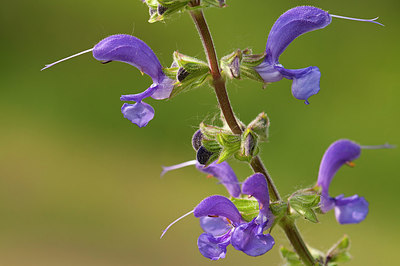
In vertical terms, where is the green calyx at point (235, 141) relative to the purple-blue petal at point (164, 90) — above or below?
below

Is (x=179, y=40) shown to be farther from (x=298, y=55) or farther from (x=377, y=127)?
(x=377, y=127)

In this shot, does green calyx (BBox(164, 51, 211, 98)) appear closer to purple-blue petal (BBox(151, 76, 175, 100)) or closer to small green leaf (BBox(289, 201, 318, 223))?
purple-blue petal (BBox(151, 76, 175, 100))

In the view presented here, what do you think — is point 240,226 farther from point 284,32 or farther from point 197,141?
point 284,32

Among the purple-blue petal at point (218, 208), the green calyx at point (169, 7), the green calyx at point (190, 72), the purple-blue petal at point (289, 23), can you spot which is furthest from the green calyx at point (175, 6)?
the purple-blue petal at point (218, 208)

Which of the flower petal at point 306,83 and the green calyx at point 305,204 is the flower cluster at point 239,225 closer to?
the green calyx at point 305,204

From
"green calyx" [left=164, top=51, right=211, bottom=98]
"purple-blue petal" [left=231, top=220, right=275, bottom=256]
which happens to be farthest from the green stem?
"purple-blue petal" [left=231, top=220, right=275, bottom=256]

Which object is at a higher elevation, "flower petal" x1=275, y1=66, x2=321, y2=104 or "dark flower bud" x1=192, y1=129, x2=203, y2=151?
"flower petal" x1=275, y1=66, x2=321, y2=104

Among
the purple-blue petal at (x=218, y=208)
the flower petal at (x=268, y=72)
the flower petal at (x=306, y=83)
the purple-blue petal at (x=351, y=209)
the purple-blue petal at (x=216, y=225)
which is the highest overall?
the flower petal at (x=268, y=72)
